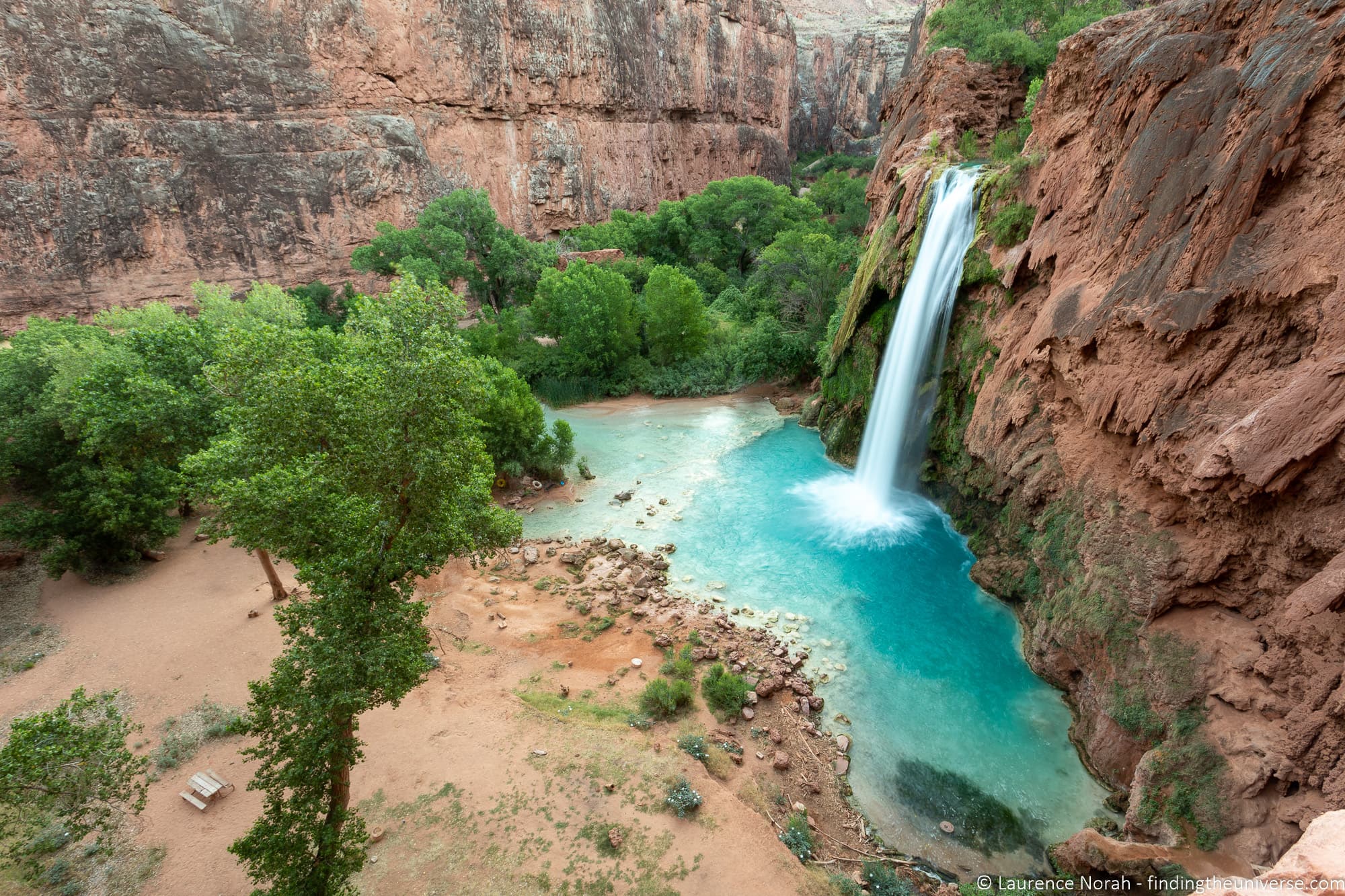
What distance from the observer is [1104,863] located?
8.05 metres

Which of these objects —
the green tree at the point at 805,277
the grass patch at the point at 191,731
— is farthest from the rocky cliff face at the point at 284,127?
the grass patch at the point at 191,731

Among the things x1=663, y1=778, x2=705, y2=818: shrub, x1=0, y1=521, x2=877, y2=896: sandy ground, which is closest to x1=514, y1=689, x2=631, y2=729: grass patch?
x1=0, y1=521, x2=877, y2=896: sandy ground

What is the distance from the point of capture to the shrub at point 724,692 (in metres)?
11.1

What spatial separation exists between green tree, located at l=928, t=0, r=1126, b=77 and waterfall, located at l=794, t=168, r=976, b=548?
10330 mm

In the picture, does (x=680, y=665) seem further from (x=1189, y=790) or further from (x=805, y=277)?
(x=805, y=277)

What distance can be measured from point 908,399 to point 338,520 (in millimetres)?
16528

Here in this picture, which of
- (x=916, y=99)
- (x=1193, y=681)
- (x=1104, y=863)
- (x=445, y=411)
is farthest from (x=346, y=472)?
(x=916, y=99)

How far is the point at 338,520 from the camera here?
22.2 feet

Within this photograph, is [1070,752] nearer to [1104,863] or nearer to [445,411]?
[1104,863]

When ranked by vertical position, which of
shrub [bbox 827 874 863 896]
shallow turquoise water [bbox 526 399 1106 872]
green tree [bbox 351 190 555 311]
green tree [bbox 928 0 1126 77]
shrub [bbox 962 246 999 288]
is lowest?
shallow turquoise water [bbox 526 399 1106 872]

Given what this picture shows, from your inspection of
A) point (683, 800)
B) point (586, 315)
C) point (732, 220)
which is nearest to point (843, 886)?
point (683, 800)

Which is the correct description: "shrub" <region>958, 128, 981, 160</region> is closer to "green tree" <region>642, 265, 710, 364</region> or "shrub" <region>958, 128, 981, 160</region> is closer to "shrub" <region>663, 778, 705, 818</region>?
"green tree" <region>642, 265, 710, 364</region>

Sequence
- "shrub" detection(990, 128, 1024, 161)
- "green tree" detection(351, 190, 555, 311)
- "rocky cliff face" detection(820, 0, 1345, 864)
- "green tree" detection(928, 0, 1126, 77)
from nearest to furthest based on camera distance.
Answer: "rocky cliff face" detection(820, 0, 1345, 864) < "shrub" detection(990, 128, 1024, 161) < "green tree" detection(928, 0, 1126, 77) < "green tree" detection(351, 190, 555, 311)

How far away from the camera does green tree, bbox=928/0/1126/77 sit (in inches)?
946
